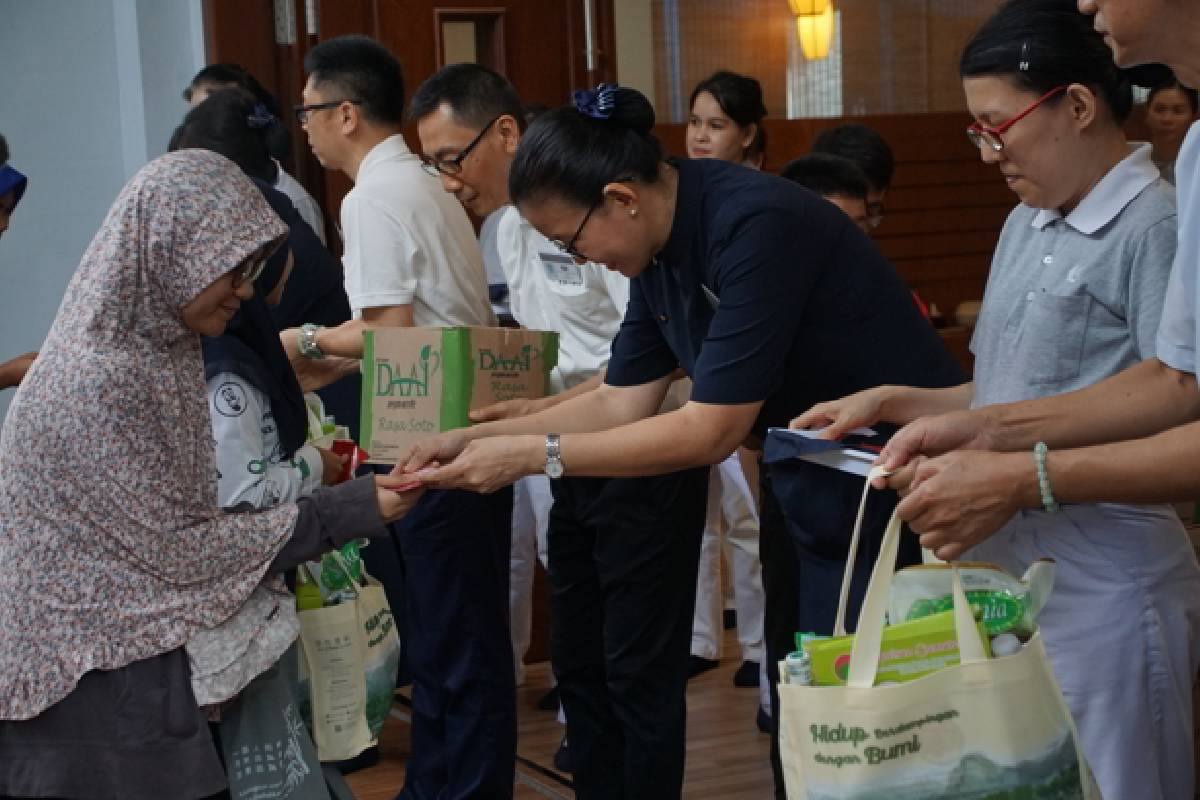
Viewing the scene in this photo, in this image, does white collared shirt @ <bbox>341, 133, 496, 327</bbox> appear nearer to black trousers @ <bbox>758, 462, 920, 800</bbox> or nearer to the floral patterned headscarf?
the floral patterned headscarf

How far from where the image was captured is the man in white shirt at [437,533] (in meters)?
3.46

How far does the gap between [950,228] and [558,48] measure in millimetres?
3496

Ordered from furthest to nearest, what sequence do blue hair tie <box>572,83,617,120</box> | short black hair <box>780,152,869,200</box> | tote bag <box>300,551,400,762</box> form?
short black hair <box>780,152,869,200</box> < tote bag <box>300,551,400,762</box> < blue hair tie <box>572,83,617,120</box>

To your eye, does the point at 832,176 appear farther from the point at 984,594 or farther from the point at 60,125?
the point at 60,125

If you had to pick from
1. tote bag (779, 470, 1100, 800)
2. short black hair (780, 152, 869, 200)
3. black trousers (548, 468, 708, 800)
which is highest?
short black hair (780, 152, 869, 200)

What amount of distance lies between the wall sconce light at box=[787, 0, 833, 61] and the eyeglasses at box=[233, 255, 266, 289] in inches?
269

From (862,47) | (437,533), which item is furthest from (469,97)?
(862,47)

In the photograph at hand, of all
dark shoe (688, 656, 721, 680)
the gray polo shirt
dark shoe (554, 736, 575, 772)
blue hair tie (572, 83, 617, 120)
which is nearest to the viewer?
the gray polo shirt

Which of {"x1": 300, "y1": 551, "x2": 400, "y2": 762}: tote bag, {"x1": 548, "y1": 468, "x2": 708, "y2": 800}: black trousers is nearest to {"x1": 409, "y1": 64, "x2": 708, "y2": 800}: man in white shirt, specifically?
{"x1": 548, "y1": 468, "x2": 708, "y2": 800}: black trousers

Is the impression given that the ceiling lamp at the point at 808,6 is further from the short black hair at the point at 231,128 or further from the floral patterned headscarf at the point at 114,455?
the floral patterned headscarf at the point at 114,455

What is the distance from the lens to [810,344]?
7.94ft

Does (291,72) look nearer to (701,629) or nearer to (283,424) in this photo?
(701,629)

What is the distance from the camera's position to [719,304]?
2410 millimetres

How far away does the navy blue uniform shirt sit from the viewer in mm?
2354
